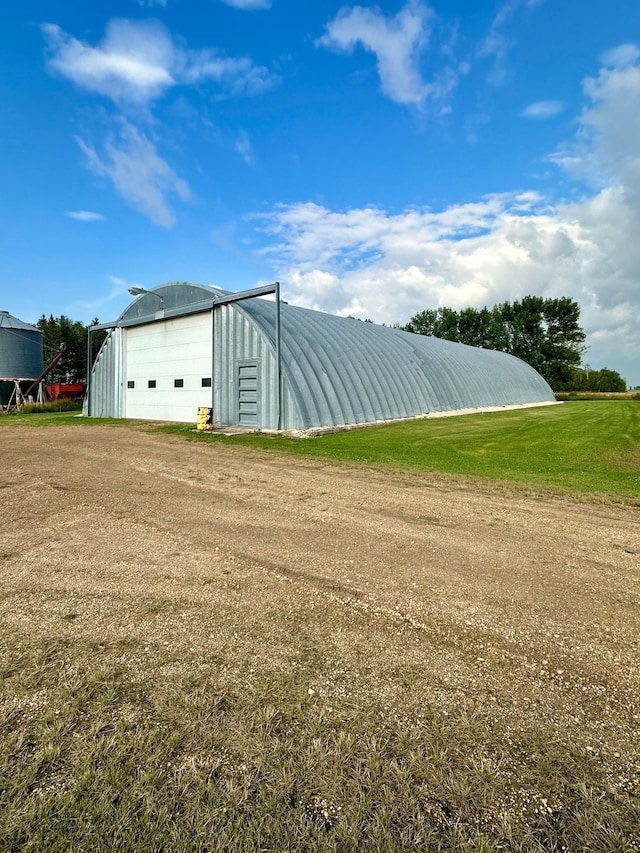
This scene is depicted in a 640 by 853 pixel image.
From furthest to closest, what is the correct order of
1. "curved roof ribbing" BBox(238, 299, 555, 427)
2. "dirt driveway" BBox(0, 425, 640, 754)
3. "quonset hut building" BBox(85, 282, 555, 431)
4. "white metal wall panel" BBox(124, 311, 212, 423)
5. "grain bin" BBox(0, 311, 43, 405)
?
1. "grain bin" BBox(0, 311, 43, 405)
2. "white metal wall panel" BBox(124, 311, 212, 423)
3. "curved roof ribbing" BBox(238, 299, 555, 427)
4. "quonset hut building" BBox(85, 282, 555, 431)
5. "dirt driveway" BBox(0, 425, 640, 754)

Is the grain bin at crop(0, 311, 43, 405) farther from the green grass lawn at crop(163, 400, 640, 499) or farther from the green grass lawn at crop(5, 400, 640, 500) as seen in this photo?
the green grass lawn at crop(163, 400, 640, 499)

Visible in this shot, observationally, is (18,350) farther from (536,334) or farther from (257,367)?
(536,334)

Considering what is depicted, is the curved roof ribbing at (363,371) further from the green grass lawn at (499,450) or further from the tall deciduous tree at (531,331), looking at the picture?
the tall deciduous tree at (531,331)

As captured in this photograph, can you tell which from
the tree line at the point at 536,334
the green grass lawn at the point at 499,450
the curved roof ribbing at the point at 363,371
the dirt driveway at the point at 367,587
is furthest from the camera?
the tree line at the point at 536,334

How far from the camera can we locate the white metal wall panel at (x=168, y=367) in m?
22.2

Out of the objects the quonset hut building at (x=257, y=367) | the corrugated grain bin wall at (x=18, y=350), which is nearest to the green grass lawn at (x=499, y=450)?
the quonset hut building at (x=257, y=367)

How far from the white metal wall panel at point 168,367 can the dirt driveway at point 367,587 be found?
1442 cm

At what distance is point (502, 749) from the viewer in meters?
2.39

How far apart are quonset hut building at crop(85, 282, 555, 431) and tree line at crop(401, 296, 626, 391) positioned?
47.5m

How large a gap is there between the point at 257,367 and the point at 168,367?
7.52 meters

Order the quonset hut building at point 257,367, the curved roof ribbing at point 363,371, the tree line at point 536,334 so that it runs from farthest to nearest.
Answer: the tree line at point 536,334 → the curved roof ribbing at point 363,371 → the quonset hut building at point 257,367

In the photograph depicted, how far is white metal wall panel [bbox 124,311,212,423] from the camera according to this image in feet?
72.7

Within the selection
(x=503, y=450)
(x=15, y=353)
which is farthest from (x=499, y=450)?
(x=15, y=353)

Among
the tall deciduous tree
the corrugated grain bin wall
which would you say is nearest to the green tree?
the corrugated grain bin wall
